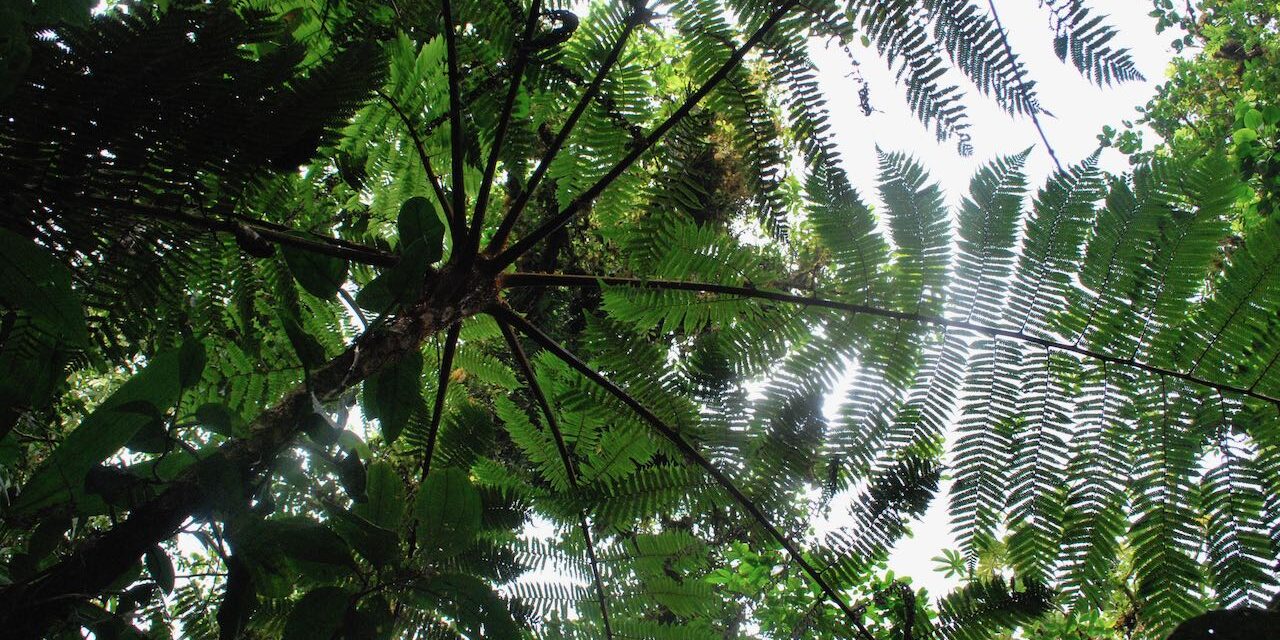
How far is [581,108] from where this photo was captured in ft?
5.26

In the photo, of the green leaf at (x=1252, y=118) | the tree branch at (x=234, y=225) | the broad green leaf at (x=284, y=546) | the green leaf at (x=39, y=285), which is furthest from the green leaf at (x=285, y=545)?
the green leaf at (x=1252, y=118)

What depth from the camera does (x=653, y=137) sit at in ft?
5.09

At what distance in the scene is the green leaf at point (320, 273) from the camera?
35.6 inches

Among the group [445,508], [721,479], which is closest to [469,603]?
[445,508]

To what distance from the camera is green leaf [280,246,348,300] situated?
0.90m

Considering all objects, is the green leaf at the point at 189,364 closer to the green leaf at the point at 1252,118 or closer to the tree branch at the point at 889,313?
the tree branch at the point at 889,313

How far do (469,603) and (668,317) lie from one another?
810 millimetres

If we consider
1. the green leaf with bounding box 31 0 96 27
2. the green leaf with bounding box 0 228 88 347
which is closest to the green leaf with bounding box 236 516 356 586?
the green leaf with bounding box 0 228 88 347

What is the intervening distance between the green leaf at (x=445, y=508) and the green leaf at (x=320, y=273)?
0.95ft

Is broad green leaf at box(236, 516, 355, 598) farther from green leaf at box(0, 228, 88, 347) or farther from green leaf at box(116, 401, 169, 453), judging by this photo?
green leaf at box(0, 228, 88, 347)

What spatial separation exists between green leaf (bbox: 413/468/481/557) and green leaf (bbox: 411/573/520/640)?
73mm

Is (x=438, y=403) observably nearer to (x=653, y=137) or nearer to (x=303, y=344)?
(x=653, y=137)

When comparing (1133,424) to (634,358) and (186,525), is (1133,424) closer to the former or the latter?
(634,358)

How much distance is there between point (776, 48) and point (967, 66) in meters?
0.39
